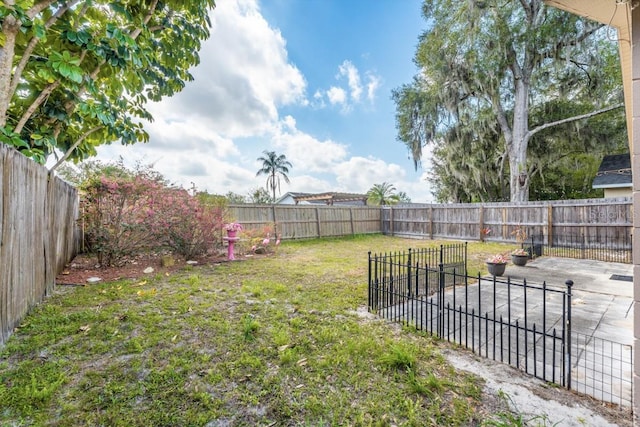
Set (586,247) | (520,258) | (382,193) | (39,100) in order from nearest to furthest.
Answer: (39,100) < (520,258) < (586,247) < (382,193)

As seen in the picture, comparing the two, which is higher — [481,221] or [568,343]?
[481,221]

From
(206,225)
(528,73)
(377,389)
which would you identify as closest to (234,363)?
(377,389)

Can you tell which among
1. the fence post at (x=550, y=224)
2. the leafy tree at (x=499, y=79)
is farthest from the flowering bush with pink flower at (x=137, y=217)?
the leafy tree at (x=499, y=79)

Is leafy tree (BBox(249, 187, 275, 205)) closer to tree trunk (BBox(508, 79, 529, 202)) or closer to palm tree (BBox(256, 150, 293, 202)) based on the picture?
palm tree (BBox(256, 150, 293, 202))

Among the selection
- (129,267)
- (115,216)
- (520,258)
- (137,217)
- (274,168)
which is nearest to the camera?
(115,216)

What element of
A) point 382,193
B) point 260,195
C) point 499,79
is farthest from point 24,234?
point 260,195

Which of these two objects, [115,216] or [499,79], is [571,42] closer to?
[499,79]

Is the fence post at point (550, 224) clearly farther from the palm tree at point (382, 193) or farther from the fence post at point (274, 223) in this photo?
the palm tree at point (382, 193)

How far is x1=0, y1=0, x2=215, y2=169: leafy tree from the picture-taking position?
2.98m

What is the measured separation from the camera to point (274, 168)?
29.8 meters

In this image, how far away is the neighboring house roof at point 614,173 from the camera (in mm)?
11008

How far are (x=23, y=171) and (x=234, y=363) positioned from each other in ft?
9.32

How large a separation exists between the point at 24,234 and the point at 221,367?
2.56 meters

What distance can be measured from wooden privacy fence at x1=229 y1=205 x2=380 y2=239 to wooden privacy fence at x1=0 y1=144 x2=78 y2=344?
5.58m
